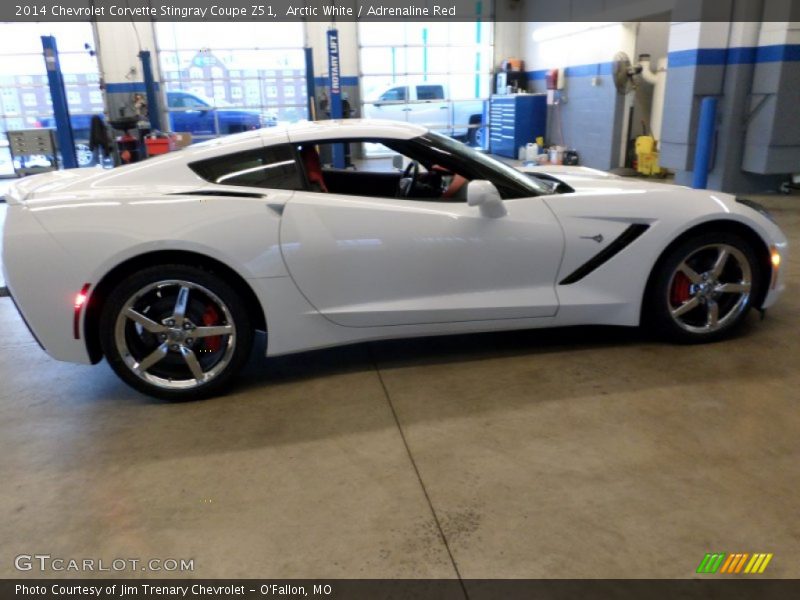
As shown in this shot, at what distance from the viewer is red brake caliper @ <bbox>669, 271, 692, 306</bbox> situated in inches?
135

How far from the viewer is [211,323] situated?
3051mm

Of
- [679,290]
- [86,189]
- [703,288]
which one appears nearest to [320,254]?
[86,189]

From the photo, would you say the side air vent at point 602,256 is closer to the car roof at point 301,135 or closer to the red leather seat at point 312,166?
the car roof at point 301,135

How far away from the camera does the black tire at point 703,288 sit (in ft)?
11.1

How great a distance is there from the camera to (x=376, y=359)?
11.5ft

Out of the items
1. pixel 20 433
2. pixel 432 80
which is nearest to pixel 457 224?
pixel 20 433

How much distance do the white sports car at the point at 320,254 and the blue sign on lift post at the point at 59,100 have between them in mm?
6974

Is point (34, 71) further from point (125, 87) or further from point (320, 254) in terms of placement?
point (320, 254)

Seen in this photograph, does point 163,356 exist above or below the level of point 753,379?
above

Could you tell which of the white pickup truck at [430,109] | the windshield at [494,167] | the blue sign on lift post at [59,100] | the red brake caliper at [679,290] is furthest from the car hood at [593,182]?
the white pickup truck at [430,109]

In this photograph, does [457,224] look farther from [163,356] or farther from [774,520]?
[774,520]

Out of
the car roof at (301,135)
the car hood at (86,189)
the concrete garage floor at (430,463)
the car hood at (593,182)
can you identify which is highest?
the car roof at (301,135)

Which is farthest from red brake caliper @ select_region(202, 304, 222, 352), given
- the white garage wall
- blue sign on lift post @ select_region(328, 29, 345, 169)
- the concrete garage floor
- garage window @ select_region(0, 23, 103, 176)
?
garage window @ select_region(0, 23, 103, 176)

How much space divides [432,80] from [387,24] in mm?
1828
